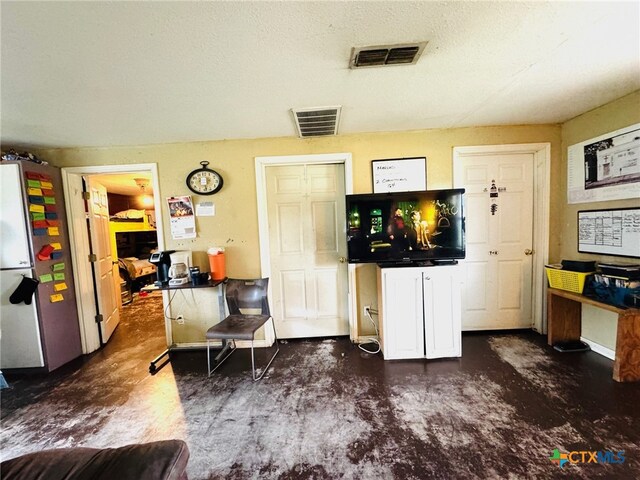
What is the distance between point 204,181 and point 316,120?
1.38 m

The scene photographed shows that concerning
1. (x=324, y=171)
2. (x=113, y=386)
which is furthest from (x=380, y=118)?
(x=113, y=386)

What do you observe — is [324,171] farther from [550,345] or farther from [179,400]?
[550,345]

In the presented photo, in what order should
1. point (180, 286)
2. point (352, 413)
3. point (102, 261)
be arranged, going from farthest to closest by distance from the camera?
point (102, 261), point (180, 286), point (352, 413)

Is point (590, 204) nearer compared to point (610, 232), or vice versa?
point (610, 232)

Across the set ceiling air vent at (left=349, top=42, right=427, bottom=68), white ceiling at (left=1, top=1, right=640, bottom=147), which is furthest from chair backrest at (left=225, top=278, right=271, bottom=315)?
ceiling air vent at (left=349, top=42, right=427, bottom=68)

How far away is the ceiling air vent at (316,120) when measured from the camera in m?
2.17

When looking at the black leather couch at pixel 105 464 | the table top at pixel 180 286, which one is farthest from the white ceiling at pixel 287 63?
the black leather couch at pixel 105 464

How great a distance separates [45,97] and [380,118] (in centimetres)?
253

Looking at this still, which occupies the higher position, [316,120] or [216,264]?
[316,120]

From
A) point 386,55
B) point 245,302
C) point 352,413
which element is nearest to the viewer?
point 386,55

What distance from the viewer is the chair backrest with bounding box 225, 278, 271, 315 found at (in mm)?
2662

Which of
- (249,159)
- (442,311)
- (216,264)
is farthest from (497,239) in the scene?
(216,264)

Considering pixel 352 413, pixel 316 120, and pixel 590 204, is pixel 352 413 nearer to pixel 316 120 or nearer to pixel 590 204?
pixel 316 120

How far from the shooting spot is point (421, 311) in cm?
243
